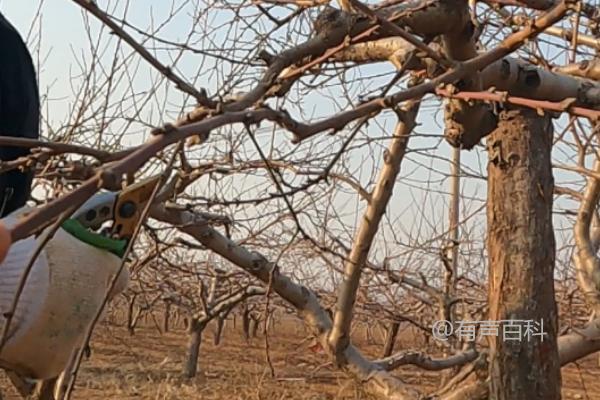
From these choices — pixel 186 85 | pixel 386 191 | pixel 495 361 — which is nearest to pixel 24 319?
pixel 186 85

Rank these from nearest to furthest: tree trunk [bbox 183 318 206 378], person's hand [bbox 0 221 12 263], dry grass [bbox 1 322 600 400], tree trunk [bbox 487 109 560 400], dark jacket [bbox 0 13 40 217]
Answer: person's hand [bbox 0 221 12 263] < dark jacket [bbox 0 13 40 217] < tree trunk [bbox 487 109 560 400] < dry grass [bbox 1 322 600 400] < tree trunk [bbox 183 318 206 378]

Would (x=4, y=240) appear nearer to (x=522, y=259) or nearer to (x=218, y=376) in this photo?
(x=522, y=259)

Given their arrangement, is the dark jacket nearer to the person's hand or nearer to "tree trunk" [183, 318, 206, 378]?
the person's hand

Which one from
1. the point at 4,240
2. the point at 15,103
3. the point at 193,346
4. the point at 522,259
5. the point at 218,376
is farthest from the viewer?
the point at 218,376

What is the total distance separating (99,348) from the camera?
13.8m

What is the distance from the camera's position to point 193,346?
34.1 feet

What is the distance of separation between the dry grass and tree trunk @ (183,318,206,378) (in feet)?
0.56

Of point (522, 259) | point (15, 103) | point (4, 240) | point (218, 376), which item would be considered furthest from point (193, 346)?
point (4, 240)

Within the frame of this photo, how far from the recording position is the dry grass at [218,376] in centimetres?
864

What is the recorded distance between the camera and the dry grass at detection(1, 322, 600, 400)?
8641 mm

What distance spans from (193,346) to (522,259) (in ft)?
28.8

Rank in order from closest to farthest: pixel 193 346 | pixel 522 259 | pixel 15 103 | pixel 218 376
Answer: pixel 15 103
pixel 522 259
pixel 193 346
pixel 218 376

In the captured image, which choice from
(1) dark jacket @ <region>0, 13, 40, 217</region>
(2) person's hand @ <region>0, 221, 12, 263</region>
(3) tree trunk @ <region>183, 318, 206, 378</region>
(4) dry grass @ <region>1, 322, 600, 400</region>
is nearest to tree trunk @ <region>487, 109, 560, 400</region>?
(1) dark jacket @ <region>0, 13, 40, 217</region>

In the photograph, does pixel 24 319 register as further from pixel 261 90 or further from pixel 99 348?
pixel 99 348
